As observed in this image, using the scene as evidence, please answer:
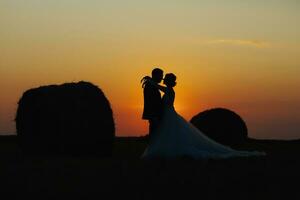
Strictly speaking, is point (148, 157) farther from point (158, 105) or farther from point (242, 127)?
point (242, 127)

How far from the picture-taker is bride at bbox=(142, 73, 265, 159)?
43.7 ft

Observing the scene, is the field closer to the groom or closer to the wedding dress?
the wedding dress

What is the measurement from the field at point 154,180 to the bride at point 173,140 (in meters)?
1.43

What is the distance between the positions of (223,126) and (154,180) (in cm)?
1372

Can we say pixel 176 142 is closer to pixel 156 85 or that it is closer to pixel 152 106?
pixel 152 106

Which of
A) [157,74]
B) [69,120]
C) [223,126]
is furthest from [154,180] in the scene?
[223,126]

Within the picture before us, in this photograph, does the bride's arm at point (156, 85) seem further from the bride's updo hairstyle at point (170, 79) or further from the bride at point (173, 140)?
the bride's updo hairstyle at point (170, 79)

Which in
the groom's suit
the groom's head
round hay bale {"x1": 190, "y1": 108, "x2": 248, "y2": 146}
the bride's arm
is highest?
A: the groom's head

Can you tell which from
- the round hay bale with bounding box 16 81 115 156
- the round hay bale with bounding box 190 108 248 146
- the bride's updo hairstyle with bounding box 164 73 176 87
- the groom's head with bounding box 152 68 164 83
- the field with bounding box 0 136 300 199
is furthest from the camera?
the round hay bale with bounding box 190 108 248 146

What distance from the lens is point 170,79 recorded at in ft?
44.2

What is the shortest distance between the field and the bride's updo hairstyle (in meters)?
2.18

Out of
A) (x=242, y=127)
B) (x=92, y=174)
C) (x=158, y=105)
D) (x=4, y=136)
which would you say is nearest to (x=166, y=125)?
(x=158, y=105)

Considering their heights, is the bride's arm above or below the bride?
above

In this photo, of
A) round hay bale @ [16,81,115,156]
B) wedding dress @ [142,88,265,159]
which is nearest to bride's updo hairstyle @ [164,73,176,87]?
wedding dress @ [142,88,265,159]
